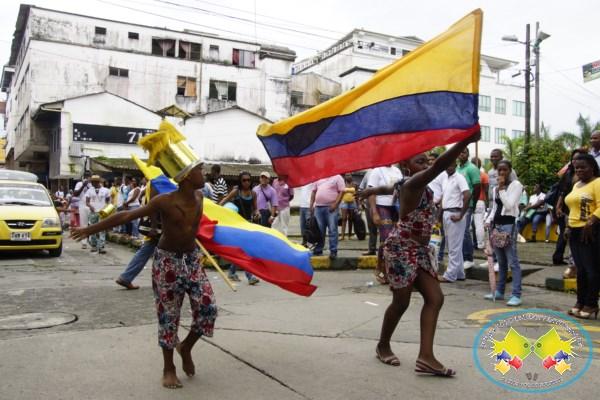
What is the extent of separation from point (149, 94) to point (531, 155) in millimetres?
30210

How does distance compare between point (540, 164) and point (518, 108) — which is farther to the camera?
point (518, 108)

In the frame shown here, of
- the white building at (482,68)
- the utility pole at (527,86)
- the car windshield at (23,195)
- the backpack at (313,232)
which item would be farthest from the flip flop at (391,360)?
the white building at (482,68)

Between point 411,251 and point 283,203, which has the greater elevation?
point 283,203

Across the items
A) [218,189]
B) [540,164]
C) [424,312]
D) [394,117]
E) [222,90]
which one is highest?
[222,90]

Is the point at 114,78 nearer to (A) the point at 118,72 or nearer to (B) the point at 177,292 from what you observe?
(A) the point at 118,72

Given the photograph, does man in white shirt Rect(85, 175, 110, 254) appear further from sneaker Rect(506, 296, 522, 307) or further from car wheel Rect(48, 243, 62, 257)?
sneaker Rect(506, 296, 522, 307)

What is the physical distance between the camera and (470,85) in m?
4.26

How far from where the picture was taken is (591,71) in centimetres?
2033

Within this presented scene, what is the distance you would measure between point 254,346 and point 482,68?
200 feet

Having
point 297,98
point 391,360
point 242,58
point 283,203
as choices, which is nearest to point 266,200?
point 283,203

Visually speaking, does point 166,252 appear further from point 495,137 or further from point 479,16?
point 495,137

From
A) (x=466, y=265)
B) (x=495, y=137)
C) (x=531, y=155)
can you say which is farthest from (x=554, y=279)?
(x=495, y=137)

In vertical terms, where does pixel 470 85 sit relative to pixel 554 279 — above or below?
above

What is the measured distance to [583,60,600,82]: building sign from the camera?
2016 cm
